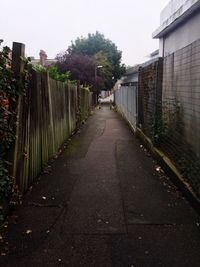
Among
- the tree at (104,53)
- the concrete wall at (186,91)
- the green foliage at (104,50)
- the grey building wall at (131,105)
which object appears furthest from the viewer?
the green foliage at (104,50)

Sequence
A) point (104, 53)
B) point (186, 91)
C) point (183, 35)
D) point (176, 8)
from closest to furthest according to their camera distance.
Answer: point (186, 91) → point (183, 35) → point (176, 8) → point (104, 53)

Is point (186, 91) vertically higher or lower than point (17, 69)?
lower

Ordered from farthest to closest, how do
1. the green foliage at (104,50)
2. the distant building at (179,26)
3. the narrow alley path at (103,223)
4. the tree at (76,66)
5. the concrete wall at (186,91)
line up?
the green foliage at (104,50) < the tree at (76,66) < the distant building at (179,26) < the concrete wall at (186,91) < the narrow alley path at (103,223)

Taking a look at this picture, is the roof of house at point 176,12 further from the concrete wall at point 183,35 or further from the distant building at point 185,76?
the concrete wall at point 183,35

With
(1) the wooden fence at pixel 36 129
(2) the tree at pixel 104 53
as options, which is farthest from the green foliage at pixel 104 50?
(1) the wooden fence at pixel 36 129

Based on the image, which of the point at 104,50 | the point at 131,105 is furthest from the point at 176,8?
the point at 104,50

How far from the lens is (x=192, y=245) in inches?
148

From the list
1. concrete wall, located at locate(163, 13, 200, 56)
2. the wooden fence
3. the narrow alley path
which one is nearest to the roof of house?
concrete wall, located at locate(163, 13, 200, 56)

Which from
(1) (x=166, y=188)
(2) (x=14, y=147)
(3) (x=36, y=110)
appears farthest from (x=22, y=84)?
(1) (x=166, y=188)

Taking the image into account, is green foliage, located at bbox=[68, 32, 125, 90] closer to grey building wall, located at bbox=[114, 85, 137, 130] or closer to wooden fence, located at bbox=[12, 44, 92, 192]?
grey building wall, located at bbox=[114, 85, 137, 130]

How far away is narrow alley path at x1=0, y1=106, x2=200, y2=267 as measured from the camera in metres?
3.49

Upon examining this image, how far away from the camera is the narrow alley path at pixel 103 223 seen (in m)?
3.49

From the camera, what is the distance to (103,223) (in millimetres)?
4344

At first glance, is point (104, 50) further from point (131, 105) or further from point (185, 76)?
point (185, 76)
